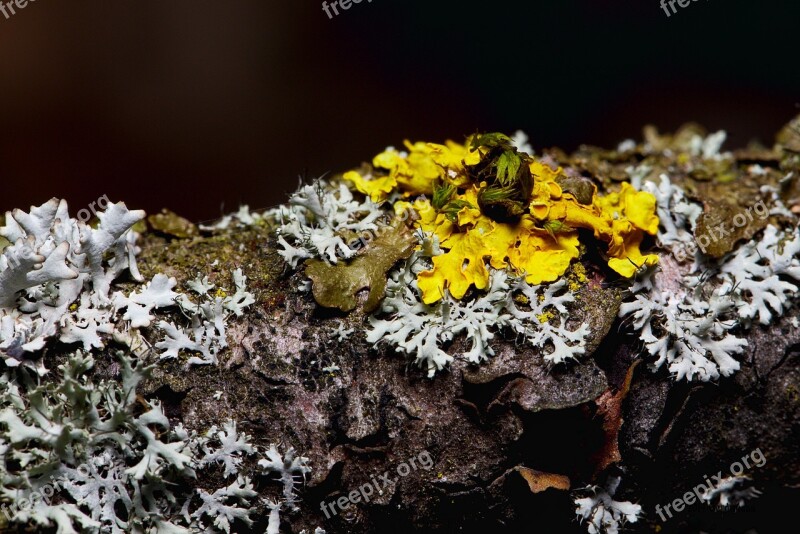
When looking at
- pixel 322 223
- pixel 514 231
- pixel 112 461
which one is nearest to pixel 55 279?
pixel 112 461

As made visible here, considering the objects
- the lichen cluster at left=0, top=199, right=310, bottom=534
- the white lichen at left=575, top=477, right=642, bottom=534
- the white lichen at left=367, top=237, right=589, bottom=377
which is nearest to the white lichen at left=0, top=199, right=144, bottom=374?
the lichen cluster at left=0, top=199, right=310, bottom=534

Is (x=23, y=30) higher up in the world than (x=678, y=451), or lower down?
higher up

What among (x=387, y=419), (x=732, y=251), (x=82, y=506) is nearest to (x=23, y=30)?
(x=82, y=506)

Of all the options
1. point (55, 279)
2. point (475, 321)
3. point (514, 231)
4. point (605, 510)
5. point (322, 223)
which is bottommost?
point (605, 510)

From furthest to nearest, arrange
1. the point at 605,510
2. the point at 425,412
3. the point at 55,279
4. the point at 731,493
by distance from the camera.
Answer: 1. the point at 731,493
2. the point at 605,510
3. the point at 425,412
4. the point at 55,279

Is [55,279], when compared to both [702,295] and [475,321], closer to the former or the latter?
[475,321]

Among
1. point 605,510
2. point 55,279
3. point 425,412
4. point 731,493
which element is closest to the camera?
point 55,279

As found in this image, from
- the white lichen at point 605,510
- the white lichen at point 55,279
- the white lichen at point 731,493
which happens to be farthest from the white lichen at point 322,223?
the white lichen at point 731,493

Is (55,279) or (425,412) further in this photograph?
(425,412)

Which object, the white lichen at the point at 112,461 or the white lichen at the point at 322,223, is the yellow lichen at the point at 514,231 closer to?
the white lichen at the point at 322,223

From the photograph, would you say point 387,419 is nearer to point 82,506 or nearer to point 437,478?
point 437,478
